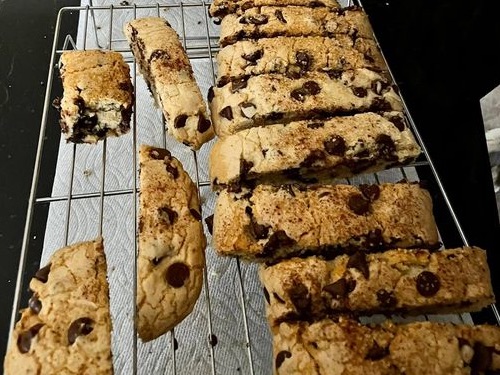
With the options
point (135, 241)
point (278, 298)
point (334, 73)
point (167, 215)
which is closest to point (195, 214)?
point (167, 215)

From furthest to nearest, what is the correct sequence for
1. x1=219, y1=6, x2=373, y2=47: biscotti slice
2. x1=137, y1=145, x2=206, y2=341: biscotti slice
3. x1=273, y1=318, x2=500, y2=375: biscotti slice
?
1. x1=219, y1=6, x2=373, y2=47: biscotti slice
2. x1=137, y1=145, x2=206, y2=341: biscotti slice
3. x1=273, y1=318, x2=500, y2=375: biscotti slice

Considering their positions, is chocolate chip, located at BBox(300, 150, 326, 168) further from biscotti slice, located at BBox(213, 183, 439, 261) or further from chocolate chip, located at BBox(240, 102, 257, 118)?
chocolate chip, located at BBox(240, 102, 257, 118)

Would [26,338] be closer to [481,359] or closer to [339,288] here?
[339,288]

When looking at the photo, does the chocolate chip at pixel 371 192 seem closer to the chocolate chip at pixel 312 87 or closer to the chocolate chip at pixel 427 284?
the chocolate chip at pixel 427 284

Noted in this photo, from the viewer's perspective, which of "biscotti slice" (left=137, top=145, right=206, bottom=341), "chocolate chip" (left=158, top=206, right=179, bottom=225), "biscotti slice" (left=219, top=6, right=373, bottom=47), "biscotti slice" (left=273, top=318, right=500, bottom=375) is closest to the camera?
"biscotti slice" (left=273, top=318, right=500, bottom=375)

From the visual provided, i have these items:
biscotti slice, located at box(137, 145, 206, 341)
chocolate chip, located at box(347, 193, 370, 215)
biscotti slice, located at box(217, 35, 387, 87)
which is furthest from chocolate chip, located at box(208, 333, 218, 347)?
biscotti slice, located at box(217, 35, 387, 87)

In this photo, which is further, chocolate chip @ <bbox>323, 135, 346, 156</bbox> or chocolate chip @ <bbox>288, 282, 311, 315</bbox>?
chocolate chip @ <bbox>323, 135, 346, 156</bbox>

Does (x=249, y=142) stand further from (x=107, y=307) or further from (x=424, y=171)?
(x=424, y=171)
